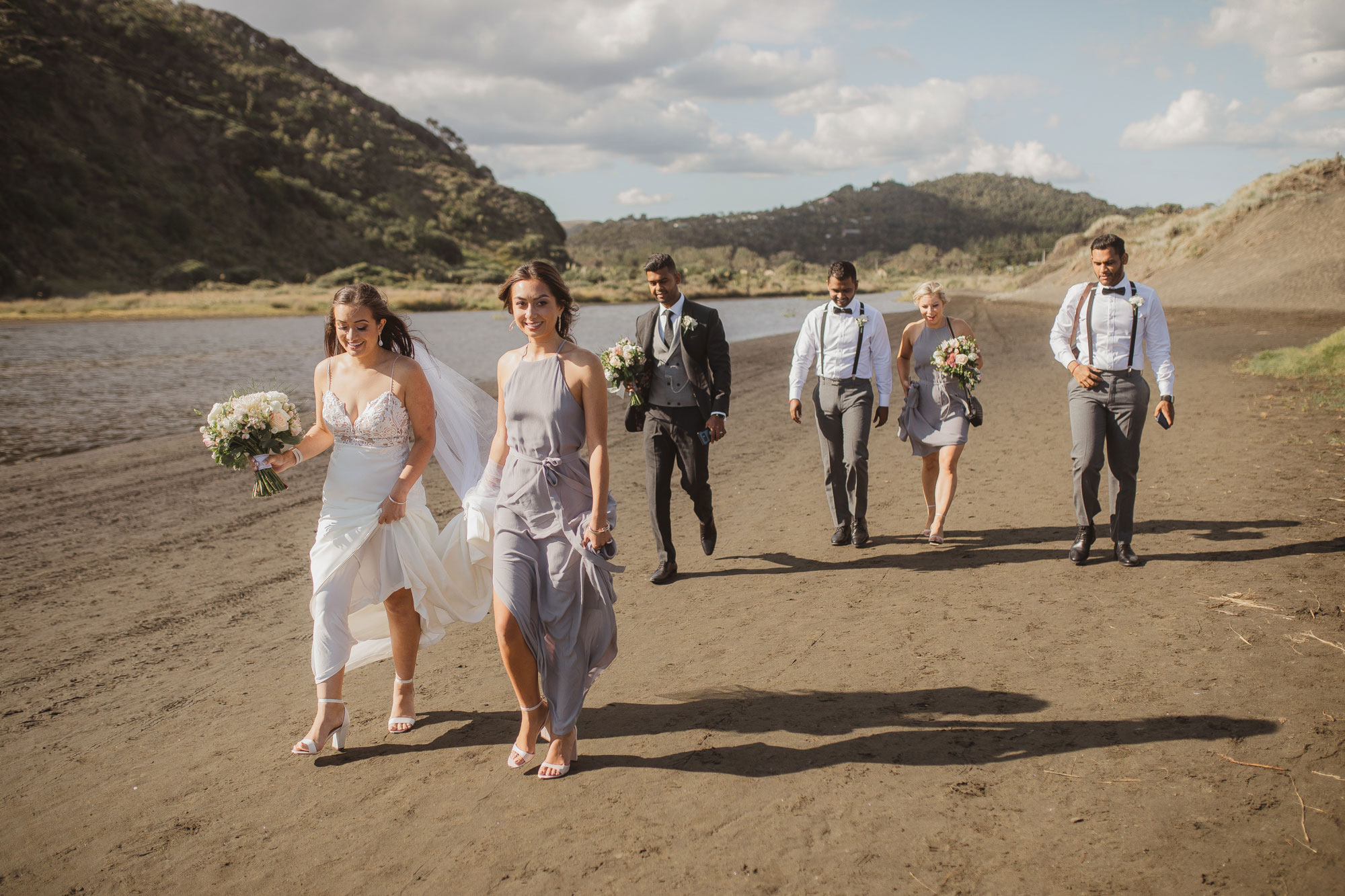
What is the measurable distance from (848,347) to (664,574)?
89.8 inches

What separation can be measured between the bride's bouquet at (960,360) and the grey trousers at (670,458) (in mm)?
2079

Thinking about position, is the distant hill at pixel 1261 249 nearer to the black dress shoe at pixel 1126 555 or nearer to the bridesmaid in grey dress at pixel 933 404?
the bridesmaid in grey dress at pixel 933 404

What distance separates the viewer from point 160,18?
4456 inches

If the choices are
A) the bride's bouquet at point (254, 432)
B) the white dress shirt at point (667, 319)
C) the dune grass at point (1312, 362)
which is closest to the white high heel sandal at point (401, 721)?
the bride's bouquet at point (254, 432)

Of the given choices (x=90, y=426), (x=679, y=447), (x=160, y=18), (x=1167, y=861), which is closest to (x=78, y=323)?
(x=90, y=426)

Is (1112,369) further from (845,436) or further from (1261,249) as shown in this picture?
(1261,249)

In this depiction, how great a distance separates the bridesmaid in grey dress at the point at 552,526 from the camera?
372cm

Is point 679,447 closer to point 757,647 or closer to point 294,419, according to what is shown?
point 757,647

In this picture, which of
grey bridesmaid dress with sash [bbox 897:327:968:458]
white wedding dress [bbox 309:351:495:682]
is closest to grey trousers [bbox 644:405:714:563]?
grey bridesmaid dress with sash [bbox 897:327:968:458]

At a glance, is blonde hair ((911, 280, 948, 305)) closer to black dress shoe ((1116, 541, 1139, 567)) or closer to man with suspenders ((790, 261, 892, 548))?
man with suspenders ((790, 261, 892, 548))

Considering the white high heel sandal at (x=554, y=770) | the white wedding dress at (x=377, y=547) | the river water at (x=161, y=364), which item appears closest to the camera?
the white high heel sandal at (x=554, y=770)

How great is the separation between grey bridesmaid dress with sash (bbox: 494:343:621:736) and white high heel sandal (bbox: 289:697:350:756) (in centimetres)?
108

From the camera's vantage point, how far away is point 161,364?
27656mm

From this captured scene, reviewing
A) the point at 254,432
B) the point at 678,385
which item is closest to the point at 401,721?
the point at 254,432
